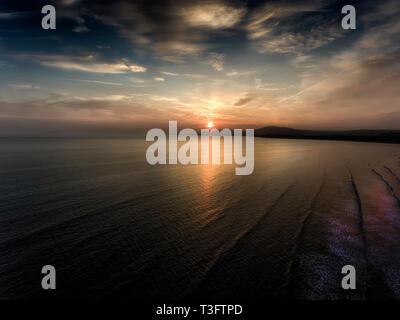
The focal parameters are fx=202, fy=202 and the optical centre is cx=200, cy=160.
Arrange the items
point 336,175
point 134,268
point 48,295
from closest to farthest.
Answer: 1. point 48,295
2. point 134,268
3. point 336,175

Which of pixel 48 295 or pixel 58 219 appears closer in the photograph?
pixel 48 295

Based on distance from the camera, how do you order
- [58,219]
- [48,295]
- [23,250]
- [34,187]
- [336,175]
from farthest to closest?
[336,175], [34,187], [58,219], [23,250], [48,295]

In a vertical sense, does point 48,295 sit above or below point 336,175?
below

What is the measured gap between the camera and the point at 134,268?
6160mm

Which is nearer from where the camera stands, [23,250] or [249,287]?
[249,287]

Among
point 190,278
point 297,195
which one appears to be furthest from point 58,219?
point 297,195

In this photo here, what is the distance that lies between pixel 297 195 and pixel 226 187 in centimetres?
508

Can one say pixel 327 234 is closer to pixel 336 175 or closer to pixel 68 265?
pixel 68 265

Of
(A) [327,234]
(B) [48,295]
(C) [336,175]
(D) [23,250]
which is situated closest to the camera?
(B) [48,295]
